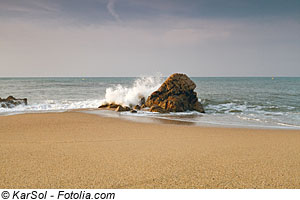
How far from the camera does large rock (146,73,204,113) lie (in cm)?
1301

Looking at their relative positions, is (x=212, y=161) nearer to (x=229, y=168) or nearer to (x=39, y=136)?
(x=229, y=168)

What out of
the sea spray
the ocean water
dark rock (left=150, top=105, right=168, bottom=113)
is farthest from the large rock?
the sea spray

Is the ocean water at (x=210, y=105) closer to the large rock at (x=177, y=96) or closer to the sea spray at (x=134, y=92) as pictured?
the sea spray at (x=134, y=92)

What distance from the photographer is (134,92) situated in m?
15.9

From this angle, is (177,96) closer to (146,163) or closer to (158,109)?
(158,109)

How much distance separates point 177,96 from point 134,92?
144 inches

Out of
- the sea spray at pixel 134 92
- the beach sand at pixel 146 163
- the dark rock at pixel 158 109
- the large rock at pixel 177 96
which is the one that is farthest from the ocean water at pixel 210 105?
the beach sand at pixel 146 163

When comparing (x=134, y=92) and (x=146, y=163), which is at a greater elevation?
(x=134, y=92)

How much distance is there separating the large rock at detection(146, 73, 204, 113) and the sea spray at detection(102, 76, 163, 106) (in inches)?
68.2

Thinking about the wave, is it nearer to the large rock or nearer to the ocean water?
the ocean water

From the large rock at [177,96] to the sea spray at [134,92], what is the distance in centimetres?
173

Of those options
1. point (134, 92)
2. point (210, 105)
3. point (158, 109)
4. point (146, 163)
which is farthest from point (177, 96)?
point (146, 163)

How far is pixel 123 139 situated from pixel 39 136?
83.9 inches
